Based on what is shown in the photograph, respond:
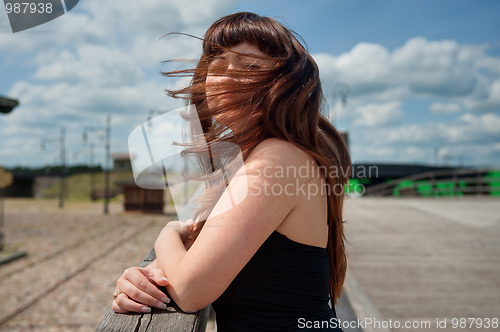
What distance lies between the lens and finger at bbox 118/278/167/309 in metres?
1.10

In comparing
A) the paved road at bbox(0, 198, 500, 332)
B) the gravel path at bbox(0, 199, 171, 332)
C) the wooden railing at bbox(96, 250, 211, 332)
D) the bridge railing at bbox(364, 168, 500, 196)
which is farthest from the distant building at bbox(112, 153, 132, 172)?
the bridge railing at bbox(364, 168, 500, 196)

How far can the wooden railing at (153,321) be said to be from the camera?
1.01m

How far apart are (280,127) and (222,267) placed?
1.22 ft

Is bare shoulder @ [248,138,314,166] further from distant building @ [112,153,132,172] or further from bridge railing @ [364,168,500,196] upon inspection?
bridge railing @ [364,168,500,196]

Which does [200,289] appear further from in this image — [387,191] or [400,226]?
[387,191]

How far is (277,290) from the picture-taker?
44.9 inches

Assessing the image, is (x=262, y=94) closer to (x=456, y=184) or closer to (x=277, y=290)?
(x=277, y=290)

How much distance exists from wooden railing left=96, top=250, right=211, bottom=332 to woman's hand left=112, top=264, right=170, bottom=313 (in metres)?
0.02

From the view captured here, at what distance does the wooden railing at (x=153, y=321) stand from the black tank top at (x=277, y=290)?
13 centimetres

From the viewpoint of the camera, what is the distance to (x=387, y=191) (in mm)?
21969

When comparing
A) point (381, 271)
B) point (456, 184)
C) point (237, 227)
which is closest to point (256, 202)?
point (237, 227)

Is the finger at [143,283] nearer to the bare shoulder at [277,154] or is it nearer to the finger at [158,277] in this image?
the finger at [158,277]

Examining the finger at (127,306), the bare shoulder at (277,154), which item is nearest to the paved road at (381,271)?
the bare shoulder at (277,154)

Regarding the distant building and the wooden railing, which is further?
the distant building
